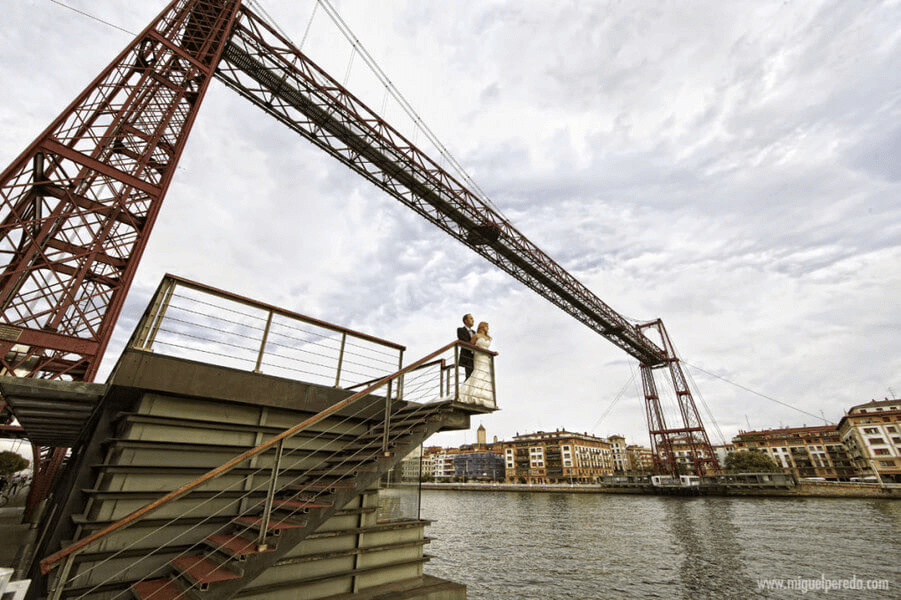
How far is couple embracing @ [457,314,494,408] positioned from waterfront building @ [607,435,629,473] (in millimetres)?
121237

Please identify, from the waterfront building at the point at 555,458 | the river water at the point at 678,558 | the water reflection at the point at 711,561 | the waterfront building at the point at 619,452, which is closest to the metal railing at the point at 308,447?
the river water at the point at 678,558

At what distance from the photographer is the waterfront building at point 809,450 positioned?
70.9 metres

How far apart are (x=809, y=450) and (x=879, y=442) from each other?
24144 mm

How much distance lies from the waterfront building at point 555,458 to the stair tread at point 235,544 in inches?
3666

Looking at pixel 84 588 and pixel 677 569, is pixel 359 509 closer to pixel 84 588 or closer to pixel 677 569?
pixel 84 588

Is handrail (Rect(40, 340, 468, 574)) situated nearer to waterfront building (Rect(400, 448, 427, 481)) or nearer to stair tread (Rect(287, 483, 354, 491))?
stair tread (Rect(287, 483, 354, 491))

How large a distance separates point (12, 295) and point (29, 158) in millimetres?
2561

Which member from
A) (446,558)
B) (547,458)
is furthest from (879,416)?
(446,558)

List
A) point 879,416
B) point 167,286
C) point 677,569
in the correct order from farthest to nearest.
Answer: point 879,416, point 677,569, point 167,286

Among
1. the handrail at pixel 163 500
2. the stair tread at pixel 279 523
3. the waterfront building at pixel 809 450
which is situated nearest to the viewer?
the handrail at pixel 163 500

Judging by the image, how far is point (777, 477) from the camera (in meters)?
40.1

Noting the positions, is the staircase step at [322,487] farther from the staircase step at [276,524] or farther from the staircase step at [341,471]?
the staircase step at [276,524]

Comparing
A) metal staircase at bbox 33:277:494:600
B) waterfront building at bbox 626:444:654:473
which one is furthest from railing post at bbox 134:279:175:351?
waterfront building at bbox 626:444:654:473

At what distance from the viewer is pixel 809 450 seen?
2943 inches
